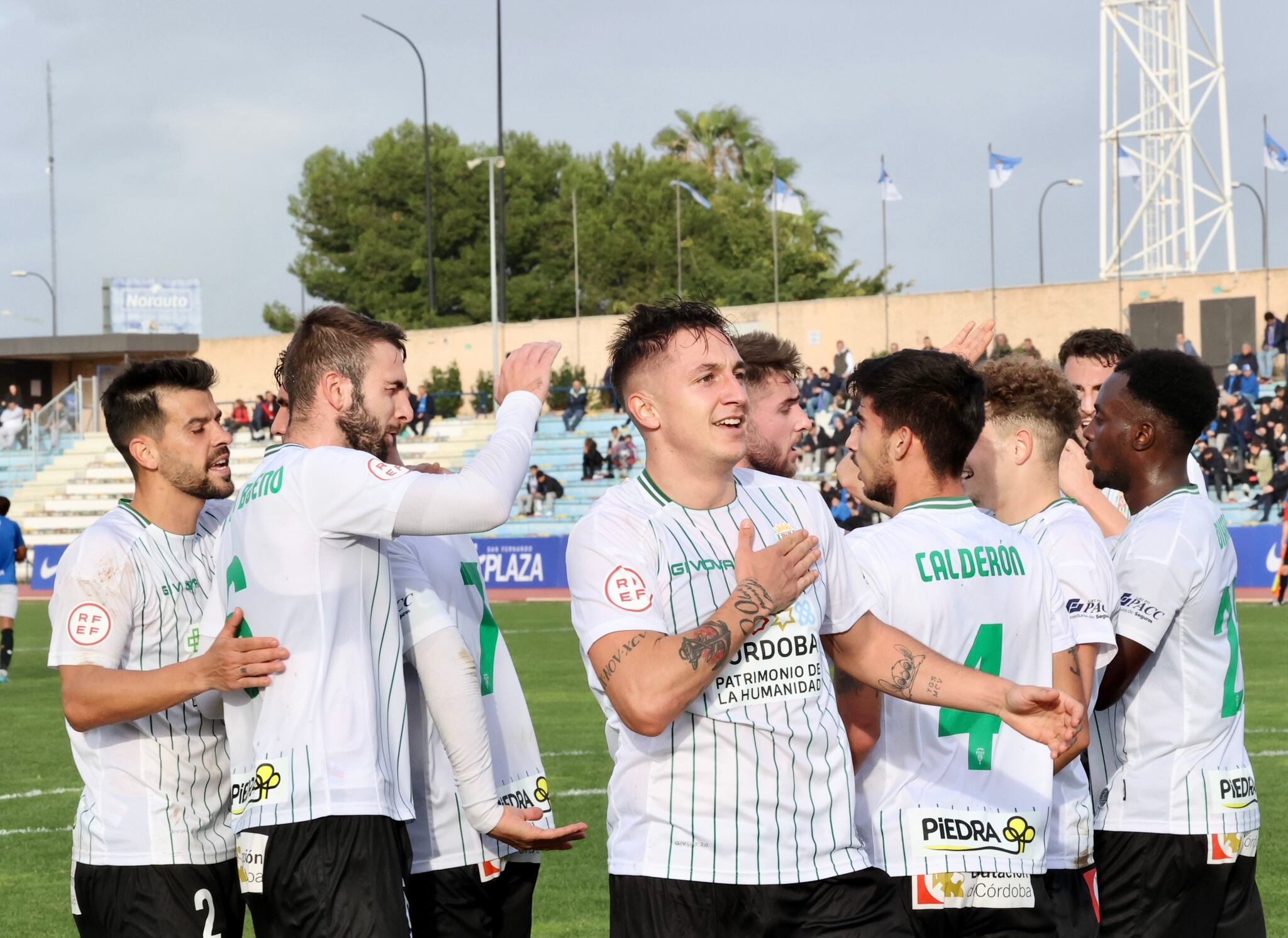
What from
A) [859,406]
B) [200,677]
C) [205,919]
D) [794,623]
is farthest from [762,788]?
[205,919]

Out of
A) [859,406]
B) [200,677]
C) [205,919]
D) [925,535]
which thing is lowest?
[205,919]

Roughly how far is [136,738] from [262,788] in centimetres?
67

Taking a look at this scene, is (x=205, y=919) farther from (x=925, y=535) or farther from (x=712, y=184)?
(x=712, y=184)

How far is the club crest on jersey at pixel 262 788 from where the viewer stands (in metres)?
3.64

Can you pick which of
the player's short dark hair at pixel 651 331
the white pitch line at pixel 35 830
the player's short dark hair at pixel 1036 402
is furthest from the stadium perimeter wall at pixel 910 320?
the player's short dark hair at pixel 651 331

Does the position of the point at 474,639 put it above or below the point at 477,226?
below

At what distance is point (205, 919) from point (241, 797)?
0.61m

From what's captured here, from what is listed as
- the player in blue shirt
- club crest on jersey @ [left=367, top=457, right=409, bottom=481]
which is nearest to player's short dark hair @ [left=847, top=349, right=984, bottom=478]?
club crest on jersey @ [left=367, top=457, right=409, bottom=481]

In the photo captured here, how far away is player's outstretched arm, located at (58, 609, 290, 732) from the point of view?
3.65 meters

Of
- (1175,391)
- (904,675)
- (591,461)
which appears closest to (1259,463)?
(591,461)

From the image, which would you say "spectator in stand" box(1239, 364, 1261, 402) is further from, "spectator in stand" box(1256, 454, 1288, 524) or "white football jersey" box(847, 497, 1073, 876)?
"white football jersey" box(847, 497, 1073, 876)

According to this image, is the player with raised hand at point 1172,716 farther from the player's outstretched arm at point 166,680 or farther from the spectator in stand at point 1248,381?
the spectator in stand at point 1248,381

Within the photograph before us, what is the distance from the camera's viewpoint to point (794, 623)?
3.53m

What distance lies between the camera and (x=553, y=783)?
1031cm
